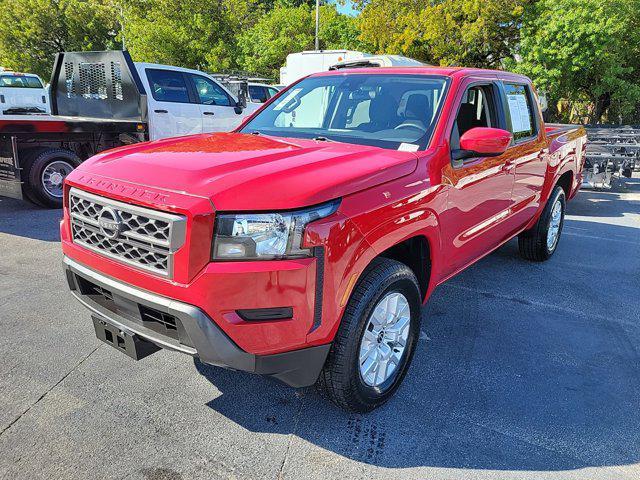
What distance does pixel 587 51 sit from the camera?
16.2 m

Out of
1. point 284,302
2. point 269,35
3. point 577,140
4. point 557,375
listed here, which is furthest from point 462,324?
point 269,35

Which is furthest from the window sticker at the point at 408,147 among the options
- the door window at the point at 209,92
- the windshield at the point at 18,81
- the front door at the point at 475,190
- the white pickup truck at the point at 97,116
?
the windshield at the point at 18,81

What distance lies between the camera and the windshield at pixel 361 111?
3.27 metres

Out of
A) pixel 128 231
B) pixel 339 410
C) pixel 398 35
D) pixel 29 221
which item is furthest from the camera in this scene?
pixel 398 35

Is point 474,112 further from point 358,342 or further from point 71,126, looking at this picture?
point 71,126

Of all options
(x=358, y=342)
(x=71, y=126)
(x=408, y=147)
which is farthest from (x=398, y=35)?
(x=358, y=342)

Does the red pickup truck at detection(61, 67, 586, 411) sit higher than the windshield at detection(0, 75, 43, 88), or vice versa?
the windshield at detection(0, 75, 43, 88)

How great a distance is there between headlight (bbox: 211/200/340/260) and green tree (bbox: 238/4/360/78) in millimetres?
25689

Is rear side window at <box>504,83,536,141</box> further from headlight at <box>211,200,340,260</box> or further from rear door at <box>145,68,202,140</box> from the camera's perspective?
rear door at <box>145,68,202,140</box>

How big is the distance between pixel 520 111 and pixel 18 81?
17169 millimetres

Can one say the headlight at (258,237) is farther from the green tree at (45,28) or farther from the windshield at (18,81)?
the green tree at (45,28)

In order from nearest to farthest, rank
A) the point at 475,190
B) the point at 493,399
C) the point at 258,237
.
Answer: the point at 258,237 < the point at 493,399 < the point at 475,190

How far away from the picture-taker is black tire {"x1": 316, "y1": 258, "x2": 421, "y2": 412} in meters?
2.46

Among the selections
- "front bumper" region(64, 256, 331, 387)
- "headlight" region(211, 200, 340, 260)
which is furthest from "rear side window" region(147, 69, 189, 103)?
"headlight" region(211, 200, 340, 260)
